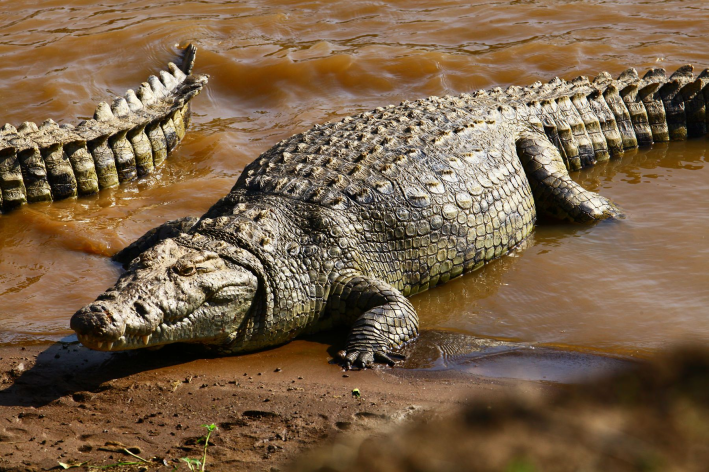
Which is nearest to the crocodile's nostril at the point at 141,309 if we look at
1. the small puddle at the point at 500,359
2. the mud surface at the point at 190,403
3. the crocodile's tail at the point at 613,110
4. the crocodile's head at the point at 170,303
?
the crocodile's head at the point at 170,303

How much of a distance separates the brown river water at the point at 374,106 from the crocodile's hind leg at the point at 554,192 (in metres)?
0.18

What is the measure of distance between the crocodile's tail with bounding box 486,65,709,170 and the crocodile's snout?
15.4 ft

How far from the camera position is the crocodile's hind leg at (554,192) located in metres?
6.46

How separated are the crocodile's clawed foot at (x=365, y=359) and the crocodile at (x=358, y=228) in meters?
0.01

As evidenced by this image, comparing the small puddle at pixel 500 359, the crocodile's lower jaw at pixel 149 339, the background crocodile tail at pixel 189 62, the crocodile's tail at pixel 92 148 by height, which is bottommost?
the small puddle at pixel 500 359

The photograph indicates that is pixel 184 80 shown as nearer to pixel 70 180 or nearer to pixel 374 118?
pixel 70 180

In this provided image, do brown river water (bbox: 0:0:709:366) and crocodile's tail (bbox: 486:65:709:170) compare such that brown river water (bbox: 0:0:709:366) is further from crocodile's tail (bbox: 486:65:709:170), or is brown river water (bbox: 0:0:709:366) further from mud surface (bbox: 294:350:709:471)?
mud surface (bbox: 294:350:709:471)

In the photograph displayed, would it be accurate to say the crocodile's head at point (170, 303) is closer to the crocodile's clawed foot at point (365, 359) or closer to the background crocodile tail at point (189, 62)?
the crocodile's clawed foot at point (365, 359)

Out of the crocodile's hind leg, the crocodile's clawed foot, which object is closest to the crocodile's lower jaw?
the crocodile's clawed foot

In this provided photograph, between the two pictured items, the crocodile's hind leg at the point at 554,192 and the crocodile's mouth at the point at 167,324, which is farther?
the crocodile's hind leg at the point at 554,192

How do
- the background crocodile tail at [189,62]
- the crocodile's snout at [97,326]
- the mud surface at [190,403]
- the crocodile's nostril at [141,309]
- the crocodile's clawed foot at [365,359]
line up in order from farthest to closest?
the background crocodile tail at [189,62], the crocodile's clawed foot at [365,359], the crocodile's nostril at [141,309], the crocodile's snout at [97,326], the mud surface at [190,403]

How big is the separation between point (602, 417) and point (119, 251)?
5835mm

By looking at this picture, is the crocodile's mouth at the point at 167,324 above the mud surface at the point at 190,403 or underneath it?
above

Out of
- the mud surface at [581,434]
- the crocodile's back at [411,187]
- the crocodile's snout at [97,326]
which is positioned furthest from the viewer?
the crocodile's back at [411,187]
